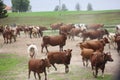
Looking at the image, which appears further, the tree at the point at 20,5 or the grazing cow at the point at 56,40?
the tree at the point at 20,5

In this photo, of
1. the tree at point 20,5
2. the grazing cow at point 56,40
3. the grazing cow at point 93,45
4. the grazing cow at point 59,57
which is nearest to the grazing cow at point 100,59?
the grazing cow at point 59,57

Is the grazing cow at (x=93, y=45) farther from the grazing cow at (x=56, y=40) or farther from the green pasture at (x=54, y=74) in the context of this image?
the grazing cow at (x=56, y=40)

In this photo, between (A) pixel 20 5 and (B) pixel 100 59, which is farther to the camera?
(A) pixel 20 5

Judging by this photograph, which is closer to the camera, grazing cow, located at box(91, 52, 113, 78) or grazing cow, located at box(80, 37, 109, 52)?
grazing cow, located at box(91, 52, 113, 78)

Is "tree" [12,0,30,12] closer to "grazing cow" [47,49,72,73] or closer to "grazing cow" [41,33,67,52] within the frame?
"grazing cow" [41,33,67,52]

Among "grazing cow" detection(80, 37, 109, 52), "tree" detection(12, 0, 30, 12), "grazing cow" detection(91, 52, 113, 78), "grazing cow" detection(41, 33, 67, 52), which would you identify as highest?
"grazing cow" detection(91, 52, 113, 78)

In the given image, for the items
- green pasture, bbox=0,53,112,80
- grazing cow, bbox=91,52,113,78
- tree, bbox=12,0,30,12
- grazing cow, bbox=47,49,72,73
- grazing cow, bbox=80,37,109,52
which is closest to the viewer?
grazing cow, bbox=91,52,113,78

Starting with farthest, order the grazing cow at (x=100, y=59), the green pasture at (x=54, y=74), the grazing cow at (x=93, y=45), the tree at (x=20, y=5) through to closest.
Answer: the tree at (x=20, y=5)
the grazing cow at (x=93, y=45)
the green pasture at (x=54, y=74)
the grazing cow at (x=100, y=59)

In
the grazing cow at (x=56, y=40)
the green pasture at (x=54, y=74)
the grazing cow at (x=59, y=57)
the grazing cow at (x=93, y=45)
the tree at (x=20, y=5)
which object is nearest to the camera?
the green pasture at (x=54, y=74)

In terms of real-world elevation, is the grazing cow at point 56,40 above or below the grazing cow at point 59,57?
below

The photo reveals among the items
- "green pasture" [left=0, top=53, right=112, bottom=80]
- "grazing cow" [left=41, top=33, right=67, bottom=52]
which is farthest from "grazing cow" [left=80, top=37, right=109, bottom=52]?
"grazing cow" [left=41, top=33, right=67, bottom=52]

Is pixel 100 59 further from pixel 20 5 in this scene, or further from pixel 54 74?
pixel 20 5

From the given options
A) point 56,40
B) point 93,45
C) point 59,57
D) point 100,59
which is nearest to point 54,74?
point 59,57

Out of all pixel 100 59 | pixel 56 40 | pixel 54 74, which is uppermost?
pixel 100 59
